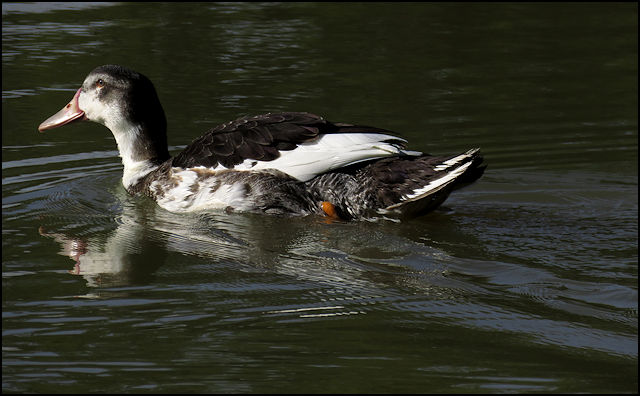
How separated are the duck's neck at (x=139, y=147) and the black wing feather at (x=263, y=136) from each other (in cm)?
94

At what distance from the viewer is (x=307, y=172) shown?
7.28m

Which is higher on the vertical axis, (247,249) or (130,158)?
(130,158)

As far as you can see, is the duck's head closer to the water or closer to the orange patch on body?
the water

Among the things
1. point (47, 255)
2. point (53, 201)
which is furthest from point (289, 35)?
point (47, 255)

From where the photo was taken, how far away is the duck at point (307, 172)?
7.11 meters

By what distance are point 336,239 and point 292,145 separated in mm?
848

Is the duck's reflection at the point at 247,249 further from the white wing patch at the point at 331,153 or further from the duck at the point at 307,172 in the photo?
the white wing patch at the point at 331,153

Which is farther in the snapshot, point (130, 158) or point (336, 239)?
point (130, 158)

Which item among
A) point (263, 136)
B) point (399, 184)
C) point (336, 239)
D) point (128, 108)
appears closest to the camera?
point (336, 239)

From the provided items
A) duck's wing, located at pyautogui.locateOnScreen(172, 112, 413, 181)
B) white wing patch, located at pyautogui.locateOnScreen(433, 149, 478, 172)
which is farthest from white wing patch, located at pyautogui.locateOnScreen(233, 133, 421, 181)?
white wing patch, located at pyautogui.locateOnScreen(433, 149, 478, 172)

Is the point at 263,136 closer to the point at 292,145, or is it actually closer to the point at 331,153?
the point at 292,145

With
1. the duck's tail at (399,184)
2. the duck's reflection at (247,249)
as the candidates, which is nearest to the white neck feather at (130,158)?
the duck's reflection at (247,249)

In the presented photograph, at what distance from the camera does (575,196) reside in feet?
25.7

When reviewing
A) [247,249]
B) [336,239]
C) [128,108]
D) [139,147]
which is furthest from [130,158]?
[336,239]
